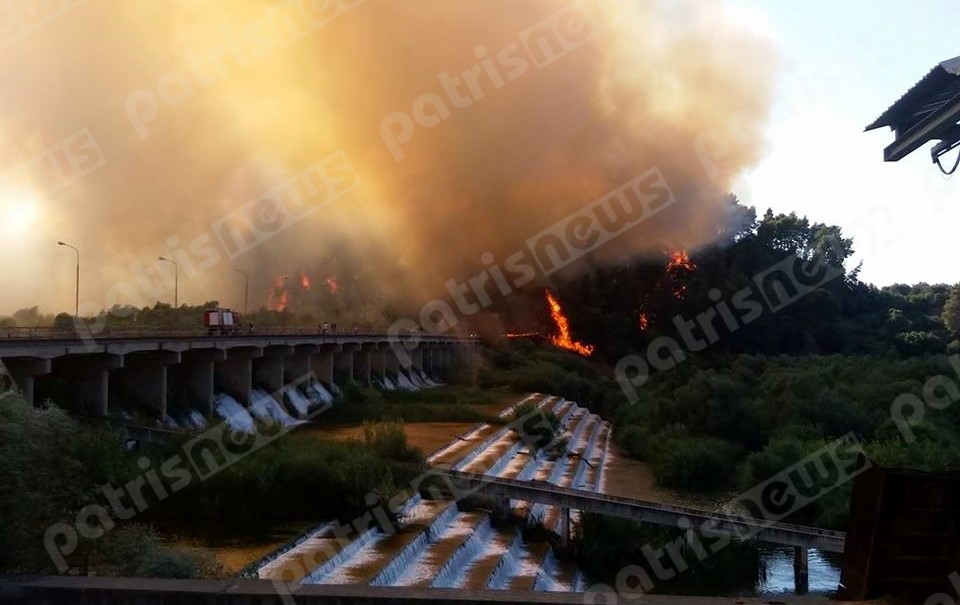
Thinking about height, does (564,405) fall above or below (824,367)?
above

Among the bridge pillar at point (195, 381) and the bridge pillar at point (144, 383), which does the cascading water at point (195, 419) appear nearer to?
the bridge pillar at point (195, 381)

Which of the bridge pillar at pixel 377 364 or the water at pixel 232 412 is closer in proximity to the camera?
the water at pixel 232 412

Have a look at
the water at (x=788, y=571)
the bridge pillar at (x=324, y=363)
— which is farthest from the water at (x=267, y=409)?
the water at (x=788, y=571)

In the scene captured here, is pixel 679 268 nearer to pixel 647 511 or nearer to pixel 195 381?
pixel 195 381

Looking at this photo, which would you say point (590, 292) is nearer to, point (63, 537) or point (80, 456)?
point (80, 456)

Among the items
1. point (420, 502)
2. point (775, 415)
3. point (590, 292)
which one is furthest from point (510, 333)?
point (420, 502)
